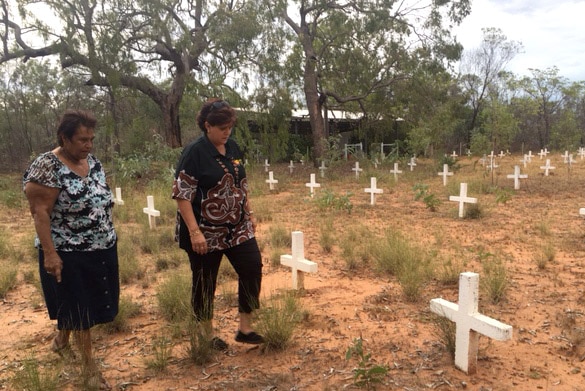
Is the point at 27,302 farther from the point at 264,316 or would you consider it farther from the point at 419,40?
the point at 419,40

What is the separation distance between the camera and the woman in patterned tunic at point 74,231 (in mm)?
2389

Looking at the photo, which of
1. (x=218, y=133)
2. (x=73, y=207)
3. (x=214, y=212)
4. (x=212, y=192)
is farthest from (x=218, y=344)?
(x=218, y=133)

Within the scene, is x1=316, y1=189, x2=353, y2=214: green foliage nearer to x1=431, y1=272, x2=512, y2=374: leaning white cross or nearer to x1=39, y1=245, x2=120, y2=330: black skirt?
x1=431, y1=272, x2=512, y2=374: leaning white cross

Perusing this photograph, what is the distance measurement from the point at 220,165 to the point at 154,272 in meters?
2.94

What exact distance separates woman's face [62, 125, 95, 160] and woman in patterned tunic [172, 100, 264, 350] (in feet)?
1.74

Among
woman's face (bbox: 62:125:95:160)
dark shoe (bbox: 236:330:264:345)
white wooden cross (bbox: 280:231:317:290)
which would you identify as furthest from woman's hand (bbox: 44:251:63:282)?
white wooden cross (bbox: 280:231:317:290)

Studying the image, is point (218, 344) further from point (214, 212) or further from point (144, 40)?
point (144, 40)

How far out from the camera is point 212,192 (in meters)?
2.74

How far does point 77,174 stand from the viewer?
2520 millimetres

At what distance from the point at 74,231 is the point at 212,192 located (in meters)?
0.80

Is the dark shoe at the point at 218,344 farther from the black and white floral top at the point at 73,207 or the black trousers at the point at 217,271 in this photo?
the black and white floral top at the point at 73,207

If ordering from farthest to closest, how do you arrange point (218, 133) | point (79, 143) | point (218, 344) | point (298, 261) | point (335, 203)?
point (335, 203)
point (298, 261)
point (218, 344)
point (218, 133)
point (79, 143)

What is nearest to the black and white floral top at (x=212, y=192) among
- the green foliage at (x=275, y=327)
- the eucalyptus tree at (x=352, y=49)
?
the green foliage at (x=275, y=327)

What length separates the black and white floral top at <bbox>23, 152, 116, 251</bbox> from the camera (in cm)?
241
